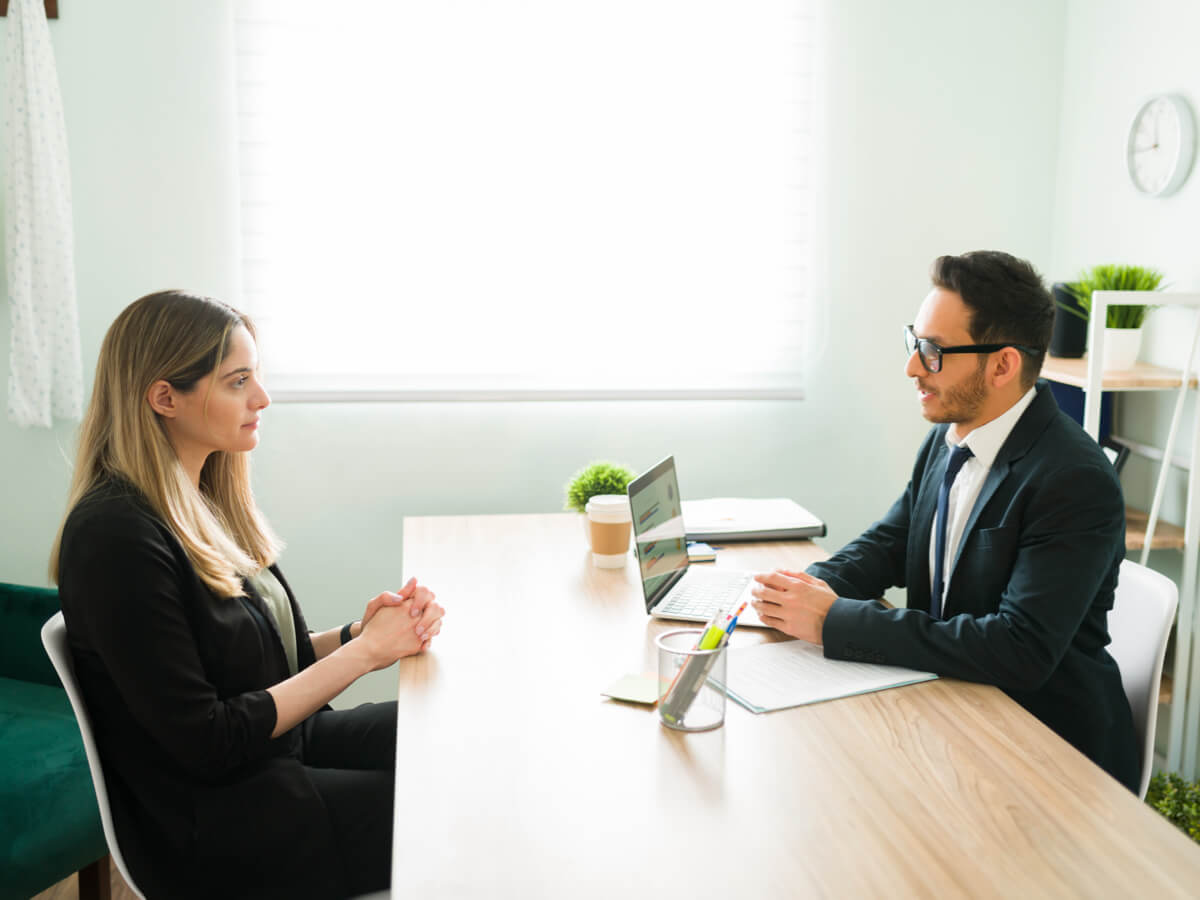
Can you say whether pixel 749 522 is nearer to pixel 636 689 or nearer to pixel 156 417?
Result: pixel 636 689

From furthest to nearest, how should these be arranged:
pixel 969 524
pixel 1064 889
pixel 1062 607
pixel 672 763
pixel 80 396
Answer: pixel 80 396, pixel 969 524, pixel 1062 607, pixel 672 763, pixel 1064 889

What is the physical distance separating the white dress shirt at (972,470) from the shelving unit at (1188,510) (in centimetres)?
68

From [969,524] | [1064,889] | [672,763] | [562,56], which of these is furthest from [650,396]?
[1064,889]

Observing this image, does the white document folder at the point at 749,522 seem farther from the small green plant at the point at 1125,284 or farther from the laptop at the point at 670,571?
the small green plant at the point at 1125,284

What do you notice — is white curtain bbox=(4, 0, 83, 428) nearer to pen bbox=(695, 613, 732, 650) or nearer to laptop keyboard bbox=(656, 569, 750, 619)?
laptop keyboard bbox=(656, 569, 750, 619)

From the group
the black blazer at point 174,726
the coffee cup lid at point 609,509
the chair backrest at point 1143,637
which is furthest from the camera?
the coffee cup lid at point 609,509

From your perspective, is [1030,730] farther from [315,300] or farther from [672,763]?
[315,300]

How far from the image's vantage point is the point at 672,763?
4.20ft

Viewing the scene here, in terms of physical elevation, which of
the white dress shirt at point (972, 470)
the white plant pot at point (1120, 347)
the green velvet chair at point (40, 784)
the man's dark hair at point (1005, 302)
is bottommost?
the green velvet chair at point (40, 784)

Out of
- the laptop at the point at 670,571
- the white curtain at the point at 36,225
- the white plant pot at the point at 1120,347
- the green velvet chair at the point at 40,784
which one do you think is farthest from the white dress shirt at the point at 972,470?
the white curtain at the point at 36,225

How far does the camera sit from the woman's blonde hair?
148 cm

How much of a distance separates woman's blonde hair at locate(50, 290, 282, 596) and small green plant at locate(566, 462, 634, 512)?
88 centimetres

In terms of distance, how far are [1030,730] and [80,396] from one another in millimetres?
2488

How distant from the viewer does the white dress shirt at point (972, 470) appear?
175 cm
